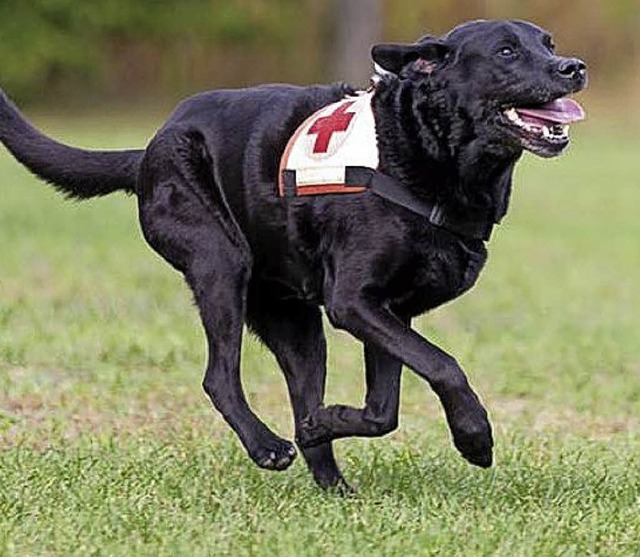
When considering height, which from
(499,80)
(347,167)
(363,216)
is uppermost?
(499,80)

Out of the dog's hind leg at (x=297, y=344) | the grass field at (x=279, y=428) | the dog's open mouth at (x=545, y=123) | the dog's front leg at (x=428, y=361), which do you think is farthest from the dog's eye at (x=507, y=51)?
the grass field at (x=279, y=428)

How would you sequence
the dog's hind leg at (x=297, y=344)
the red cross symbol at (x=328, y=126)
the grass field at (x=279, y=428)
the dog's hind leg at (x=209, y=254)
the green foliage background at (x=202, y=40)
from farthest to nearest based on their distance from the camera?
the green foliage background at (x=202, y=40) < the dog's hind leg at (x=297, y=344) < the dog's hind leg at (x=209, y=254) < the red cross symbol at (x=328, y=126) < the grass field at (x=279, y=428)

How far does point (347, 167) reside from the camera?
5484 mm

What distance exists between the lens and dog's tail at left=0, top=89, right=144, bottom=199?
6250 mm

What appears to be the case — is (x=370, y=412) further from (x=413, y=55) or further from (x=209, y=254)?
(x=413, y=55)

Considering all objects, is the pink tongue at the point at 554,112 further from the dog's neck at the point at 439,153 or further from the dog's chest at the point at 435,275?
the dog's chest at the point at 435,275

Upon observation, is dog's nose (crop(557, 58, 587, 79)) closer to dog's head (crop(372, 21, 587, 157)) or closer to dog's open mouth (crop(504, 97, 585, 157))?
dog's head (crop(372, 21, 587, 157))

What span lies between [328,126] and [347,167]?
0.22m

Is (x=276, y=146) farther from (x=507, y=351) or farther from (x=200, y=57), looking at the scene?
(x=200, y=57)

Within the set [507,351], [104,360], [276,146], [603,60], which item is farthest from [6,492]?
[603,60]

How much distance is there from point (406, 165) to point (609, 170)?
20.4 meters

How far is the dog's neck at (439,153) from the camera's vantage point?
5402mm

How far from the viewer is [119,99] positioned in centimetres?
3769

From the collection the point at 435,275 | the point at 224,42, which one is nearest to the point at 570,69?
the point at 435,275
